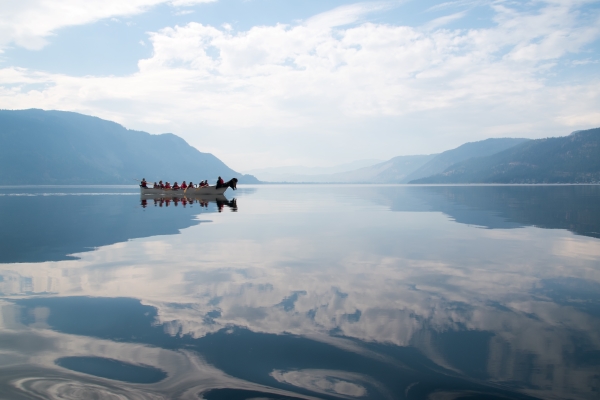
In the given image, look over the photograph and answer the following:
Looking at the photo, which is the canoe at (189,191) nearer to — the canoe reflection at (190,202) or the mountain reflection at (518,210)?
the canoe reflection at (190,202)

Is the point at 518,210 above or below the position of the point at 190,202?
below

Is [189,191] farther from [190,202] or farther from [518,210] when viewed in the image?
[518,210]

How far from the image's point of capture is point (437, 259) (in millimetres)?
16312

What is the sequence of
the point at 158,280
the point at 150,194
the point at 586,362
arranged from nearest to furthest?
the point at 586,362
the point at 158,280
the point at 150,194

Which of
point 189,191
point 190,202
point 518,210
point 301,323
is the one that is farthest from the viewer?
point 189,191

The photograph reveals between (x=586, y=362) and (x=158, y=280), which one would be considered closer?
(x=586, y=362)

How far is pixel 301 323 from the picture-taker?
9.00 m

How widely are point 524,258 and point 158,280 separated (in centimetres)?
1332

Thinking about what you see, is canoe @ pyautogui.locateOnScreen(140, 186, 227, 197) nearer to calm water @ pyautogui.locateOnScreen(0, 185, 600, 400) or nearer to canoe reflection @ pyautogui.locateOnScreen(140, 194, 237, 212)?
canoe reflection @ pyautogui.locateOnScreen(140, 194, 237, 212)

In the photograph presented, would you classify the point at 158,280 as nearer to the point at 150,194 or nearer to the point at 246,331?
the point at 246,331

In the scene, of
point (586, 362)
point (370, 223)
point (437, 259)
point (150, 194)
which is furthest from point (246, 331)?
point (150, 194)

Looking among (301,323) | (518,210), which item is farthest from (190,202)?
(301,323)

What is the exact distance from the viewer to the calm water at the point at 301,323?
6.48 metres

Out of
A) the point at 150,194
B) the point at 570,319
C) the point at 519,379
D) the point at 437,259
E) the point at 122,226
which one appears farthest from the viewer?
the point at 150,194
